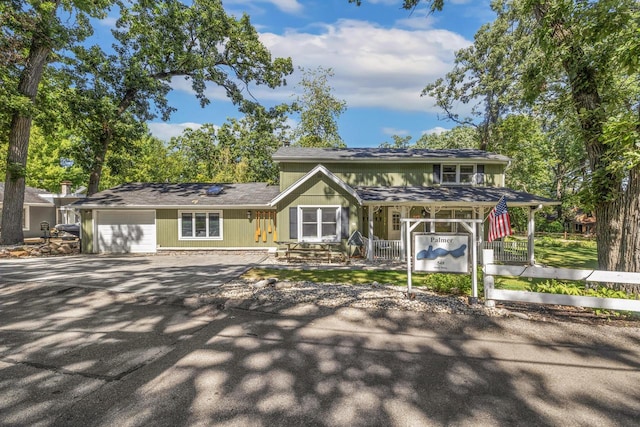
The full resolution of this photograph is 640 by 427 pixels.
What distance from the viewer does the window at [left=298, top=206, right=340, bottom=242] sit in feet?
51.1

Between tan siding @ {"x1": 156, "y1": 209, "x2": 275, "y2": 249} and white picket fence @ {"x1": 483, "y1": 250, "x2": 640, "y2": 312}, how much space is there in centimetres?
1232

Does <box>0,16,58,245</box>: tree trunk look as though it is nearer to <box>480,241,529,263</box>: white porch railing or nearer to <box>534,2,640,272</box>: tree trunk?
<box>534,2,640,272</box>: tree trunk

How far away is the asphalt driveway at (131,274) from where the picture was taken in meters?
8.61

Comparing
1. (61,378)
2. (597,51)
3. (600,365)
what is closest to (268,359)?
(61,378)

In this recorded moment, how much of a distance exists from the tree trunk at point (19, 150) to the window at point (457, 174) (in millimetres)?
22591

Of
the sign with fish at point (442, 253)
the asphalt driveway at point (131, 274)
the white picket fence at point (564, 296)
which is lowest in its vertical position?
the asphalt driveway at point (131, 274)

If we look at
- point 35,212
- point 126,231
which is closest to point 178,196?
point 126,231

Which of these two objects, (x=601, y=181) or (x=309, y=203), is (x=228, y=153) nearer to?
(x=309, y=203)

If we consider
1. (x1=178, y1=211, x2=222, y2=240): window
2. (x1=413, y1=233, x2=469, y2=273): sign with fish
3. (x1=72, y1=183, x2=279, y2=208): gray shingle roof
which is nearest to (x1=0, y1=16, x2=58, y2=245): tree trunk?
(x1=72, y1=183, x2=279, y2=208): gray shingle roof

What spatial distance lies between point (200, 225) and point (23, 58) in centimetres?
1229

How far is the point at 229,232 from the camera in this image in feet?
56.7

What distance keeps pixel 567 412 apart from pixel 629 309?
156 inches

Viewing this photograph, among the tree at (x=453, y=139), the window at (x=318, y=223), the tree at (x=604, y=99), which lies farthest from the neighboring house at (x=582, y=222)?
the tree at (x=604, y=99)

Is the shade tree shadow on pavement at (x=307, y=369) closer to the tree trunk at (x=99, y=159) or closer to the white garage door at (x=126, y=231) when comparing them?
the white garage door at (x=126, y=231)
